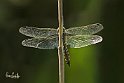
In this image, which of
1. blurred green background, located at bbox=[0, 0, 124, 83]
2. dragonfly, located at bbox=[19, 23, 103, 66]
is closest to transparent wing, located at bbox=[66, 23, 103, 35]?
dragonfly, located at bbox=[19, 23, 103, 66]

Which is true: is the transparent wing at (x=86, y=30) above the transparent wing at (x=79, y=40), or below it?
above

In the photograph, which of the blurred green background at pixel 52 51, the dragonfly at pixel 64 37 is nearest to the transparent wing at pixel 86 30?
the dragonfly at pixel 64 37

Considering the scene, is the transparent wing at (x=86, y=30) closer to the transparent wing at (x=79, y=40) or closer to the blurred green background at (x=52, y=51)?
the transparent wing at (x=79, y=40)

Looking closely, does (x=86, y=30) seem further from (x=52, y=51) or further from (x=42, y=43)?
(x=52, y=51)

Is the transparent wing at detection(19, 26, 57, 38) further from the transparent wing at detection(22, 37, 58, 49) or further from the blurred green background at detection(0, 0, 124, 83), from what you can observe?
the blurred green background at detection(0, 0, 124, 83)

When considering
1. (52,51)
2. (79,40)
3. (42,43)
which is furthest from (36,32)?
(52,51)

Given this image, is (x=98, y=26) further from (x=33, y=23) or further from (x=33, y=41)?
(x=33, y=23)
